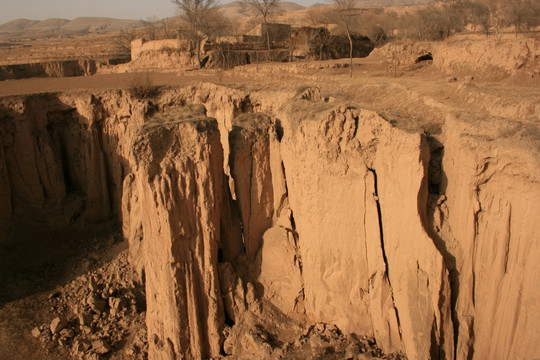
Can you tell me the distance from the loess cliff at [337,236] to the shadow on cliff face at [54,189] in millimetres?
4690

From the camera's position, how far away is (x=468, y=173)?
5637mm

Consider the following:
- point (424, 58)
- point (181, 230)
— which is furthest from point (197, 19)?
point (181, 230)

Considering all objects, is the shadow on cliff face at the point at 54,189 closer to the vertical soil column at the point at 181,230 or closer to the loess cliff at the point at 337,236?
the vertical soil column at the point at 181,230

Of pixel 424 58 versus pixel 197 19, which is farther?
pixel 197 19

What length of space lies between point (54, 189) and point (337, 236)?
8.64m

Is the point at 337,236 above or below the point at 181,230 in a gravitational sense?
below

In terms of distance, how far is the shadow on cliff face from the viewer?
10648mm

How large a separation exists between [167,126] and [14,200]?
720 cm

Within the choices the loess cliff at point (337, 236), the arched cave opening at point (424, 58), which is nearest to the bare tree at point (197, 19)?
the arched cave opening at point (424, 58)

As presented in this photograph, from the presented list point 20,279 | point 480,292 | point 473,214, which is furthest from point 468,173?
point 20,279

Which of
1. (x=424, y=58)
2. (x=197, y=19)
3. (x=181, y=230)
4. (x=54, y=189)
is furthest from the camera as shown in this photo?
(x=197, y=19)

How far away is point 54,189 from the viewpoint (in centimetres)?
1159

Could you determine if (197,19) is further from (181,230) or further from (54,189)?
(181,230)

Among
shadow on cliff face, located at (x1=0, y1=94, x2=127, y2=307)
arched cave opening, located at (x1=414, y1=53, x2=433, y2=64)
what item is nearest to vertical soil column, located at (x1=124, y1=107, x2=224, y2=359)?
shadow on cliff face, located at (x1=0, y1=94, x2=127, y2=307)
